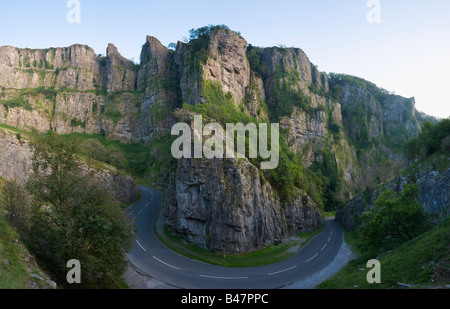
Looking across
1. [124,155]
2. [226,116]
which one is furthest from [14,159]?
[124,155]

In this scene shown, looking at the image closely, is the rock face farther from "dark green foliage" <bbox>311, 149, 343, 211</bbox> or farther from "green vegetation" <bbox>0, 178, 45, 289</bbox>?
"dark green foliage" <bbox>311, 149, 343, 211</bbox>

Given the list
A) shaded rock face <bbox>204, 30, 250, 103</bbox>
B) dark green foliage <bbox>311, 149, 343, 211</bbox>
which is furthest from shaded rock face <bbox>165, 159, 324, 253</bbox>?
dark green foliage <bbox>311, 149, 343, 211</bbox>

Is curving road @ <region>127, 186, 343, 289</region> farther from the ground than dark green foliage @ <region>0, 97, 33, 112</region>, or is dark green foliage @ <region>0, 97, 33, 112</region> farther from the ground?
dark green foliage @ <region>0, 97, 33, 112</region>

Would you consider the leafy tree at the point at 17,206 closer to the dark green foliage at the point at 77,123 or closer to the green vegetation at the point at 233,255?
the green vegetation at the point at 233,255

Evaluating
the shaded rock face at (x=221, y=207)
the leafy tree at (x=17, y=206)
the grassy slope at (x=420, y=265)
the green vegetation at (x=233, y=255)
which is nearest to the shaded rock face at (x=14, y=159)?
the shaded rock face at (x=221, y=207)

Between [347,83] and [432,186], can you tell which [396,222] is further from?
[347,83]

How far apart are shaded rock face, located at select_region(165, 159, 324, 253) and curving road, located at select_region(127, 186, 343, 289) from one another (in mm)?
4054

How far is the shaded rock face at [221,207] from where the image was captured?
1341 inches

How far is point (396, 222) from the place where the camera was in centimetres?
2294

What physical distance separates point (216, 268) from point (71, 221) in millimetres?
16809

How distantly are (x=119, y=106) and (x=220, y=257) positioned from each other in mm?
79595

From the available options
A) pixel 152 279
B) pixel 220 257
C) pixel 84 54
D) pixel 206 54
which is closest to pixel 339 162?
pixel 206 54

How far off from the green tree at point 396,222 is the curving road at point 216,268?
7590 millimetres

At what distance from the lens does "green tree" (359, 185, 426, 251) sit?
2247 cm
